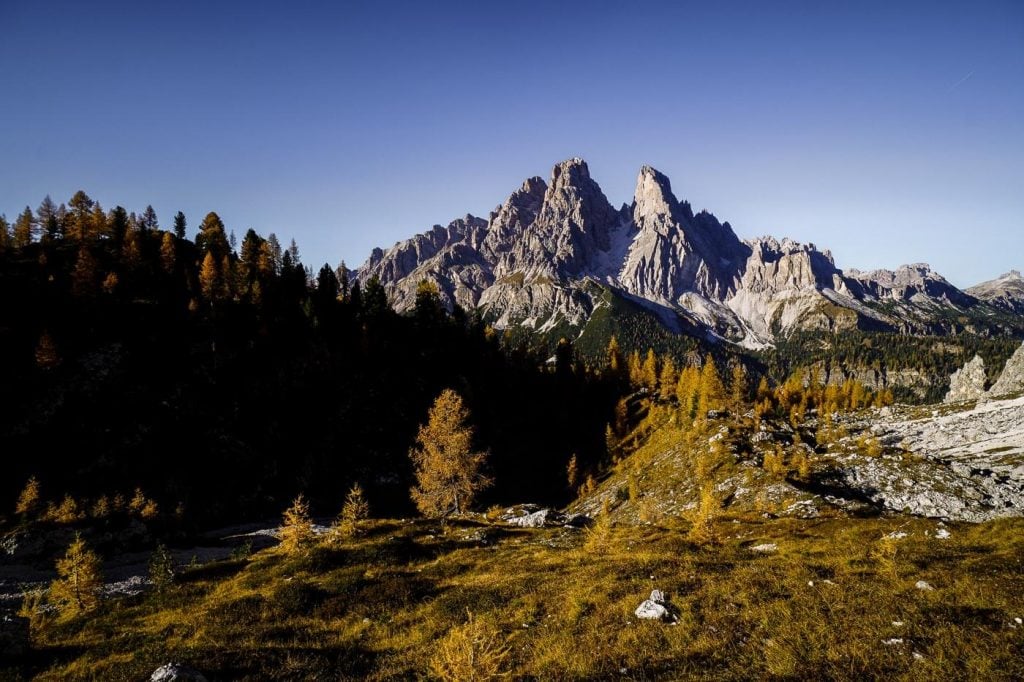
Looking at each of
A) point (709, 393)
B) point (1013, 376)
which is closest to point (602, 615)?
point (709, 393)

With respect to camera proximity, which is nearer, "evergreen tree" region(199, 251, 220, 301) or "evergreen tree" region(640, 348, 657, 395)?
"evergreen tree" region(199, 251, 220, 301)

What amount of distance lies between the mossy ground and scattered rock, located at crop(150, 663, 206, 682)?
789mm

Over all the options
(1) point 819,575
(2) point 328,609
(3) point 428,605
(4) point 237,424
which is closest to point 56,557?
(4) point 237,424

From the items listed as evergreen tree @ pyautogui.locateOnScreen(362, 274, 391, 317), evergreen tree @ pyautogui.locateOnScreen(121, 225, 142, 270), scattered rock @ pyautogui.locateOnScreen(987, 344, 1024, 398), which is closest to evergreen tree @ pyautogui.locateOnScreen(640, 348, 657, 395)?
evergreen tree @ pyautogui.locateOnScreen(362, 274, 391, 317)

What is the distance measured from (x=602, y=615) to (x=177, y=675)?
12.2 metres

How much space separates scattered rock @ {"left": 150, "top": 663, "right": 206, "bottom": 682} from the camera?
10195 millimetres

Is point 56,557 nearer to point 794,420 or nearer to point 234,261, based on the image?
point 234,261

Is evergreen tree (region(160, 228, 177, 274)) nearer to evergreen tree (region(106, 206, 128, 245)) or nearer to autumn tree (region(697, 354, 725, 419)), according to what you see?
evergreen tree (region(106, 206, 128, 245))

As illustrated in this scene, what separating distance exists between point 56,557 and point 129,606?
35565 millimetres

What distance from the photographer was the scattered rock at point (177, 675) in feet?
33.4

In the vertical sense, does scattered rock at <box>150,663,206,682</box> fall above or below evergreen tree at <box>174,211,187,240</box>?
below

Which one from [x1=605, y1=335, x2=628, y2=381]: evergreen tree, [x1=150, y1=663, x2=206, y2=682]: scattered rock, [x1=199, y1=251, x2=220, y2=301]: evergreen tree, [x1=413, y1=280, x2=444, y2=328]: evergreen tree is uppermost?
[x1=199, y1=251, x2=220, y2=301]: evergreen tree

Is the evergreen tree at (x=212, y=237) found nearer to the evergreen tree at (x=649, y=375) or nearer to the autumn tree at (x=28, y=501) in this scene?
the autumn tree at (x=28, y=501)

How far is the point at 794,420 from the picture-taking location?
9144cm
